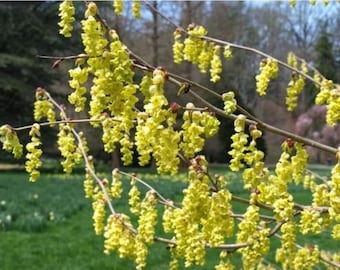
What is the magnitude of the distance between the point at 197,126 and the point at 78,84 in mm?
373

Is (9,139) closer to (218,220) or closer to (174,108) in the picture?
(174,108)

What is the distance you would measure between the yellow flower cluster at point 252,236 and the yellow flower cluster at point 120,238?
12.4 inches

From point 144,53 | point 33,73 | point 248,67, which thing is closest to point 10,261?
point 33,73

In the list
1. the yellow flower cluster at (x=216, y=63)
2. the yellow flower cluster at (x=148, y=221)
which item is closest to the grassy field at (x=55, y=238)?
the yellow flower cluster at (x=216, y=63)

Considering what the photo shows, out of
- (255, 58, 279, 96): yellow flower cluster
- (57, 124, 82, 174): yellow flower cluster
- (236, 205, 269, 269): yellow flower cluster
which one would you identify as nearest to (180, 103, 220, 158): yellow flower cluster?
(236, 205, 269, 269): yellow flower cluster

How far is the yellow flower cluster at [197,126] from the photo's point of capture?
161cm

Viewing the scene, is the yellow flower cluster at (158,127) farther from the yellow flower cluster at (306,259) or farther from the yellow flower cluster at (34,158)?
the yellow flower cluster at (306,259)

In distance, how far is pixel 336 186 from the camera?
171cm

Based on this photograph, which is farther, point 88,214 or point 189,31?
point 88,214

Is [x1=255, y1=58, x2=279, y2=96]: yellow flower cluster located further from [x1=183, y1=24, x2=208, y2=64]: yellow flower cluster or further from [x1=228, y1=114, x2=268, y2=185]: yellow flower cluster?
[x1=228, y1=114, x2=268, y2=185]: yellow flower cluster

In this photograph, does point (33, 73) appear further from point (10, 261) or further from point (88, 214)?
point (10, 261)

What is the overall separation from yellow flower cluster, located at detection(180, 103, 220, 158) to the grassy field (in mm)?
4158

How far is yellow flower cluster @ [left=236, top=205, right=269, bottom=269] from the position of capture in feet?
5.82

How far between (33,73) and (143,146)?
20186 mm
